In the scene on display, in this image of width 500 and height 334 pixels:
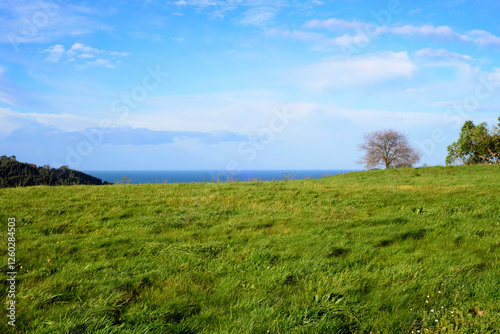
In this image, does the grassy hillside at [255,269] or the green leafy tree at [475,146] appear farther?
the green leafy tree at [475,146]

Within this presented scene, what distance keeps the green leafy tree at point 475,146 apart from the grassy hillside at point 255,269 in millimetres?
46699

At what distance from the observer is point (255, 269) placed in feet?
18.2

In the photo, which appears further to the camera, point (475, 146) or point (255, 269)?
point (475, 146)

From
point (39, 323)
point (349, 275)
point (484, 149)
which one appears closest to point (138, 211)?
point (39, 323)

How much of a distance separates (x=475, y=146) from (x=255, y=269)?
2302 inches

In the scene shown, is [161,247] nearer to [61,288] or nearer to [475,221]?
[61,288]

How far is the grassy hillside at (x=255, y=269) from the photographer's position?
3.97 meters

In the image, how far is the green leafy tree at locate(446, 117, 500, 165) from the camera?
4628 cm

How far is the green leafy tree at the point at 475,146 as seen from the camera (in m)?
46.3

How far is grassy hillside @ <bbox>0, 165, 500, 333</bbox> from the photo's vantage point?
3973mm

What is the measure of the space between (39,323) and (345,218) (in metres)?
8.21

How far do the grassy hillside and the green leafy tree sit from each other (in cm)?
4670

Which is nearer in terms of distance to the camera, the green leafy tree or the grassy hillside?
the grassy hillside

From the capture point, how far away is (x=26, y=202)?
11.2m
